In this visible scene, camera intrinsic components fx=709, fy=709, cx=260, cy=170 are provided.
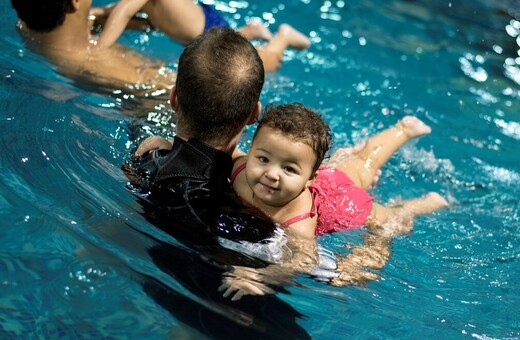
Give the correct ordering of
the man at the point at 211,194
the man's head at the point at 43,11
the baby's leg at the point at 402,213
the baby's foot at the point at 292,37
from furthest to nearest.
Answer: the baby's foot at the point at 292,37 < the man's head at the point at 43,11 < the baby's leg at the point at 402,213 < the man at the point at 211,194

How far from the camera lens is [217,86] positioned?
2.73 meters

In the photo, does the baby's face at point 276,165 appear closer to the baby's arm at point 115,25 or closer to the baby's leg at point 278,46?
the baby's arm at point 115,25

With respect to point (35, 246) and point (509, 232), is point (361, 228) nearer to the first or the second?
point (509, 232)

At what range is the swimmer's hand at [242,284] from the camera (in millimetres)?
2654

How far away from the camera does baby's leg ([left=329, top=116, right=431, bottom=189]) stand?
4.06 meters

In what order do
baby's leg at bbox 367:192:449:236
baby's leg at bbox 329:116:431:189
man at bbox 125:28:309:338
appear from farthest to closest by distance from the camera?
baby's leg at bbox 329:116:431:189
baby's leg at bbox 367:192:449:236
man at bbox 125:28:309:338

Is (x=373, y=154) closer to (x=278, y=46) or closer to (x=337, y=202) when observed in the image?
(x=337, y=202)

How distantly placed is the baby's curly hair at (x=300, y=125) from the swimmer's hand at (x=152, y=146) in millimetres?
513

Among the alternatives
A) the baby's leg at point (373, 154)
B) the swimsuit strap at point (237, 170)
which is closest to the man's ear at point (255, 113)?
the swimsuit strap at point (237, 170)

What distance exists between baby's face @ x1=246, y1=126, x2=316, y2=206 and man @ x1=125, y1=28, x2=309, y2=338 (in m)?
0.11

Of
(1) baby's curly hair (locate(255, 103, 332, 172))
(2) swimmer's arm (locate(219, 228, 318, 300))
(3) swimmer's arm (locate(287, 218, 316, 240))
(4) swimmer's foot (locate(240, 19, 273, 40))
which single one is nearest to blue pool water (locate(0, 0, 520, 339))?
(2) swimmer's arm (locate(219, 228, 318, 300))

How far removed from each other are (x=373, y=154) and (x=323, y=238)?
115 centimetres

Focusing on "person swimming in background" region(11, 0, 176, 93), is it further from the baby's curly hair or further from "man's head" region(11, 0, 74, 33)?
the baby's curly hair

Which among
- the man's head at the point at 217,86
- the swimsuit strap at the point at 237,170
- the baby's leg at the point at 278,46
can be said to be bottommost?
the baby's leg at the point at 278,46
